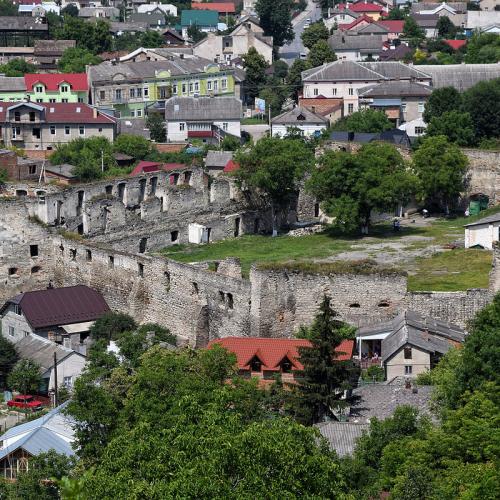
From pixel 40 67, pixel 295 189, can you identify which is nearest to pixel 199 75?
pixel 40 67

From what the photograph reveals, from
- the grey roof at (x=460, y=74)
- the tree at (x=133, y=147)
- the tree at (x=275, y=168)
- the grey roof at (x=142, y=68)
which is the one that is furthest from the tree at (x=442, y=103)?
the grey roof at (x=142, y=68)

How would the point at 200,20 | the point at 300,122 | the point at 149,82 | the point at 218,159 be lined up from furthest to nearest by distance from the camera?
1. the point at 200,20
2. the point at 149,82
3. the point at 300,122
4. the point at 218,159

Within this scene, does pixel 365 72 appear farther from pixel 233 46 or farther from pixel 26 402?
pixel 26 402

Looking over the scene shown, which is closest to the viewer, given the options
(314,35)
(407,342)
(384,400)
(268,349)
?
(384,400)

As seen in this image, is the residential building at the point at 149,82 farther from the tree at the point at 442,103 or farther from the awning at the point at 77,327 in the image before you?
the awning at the point at 77,327

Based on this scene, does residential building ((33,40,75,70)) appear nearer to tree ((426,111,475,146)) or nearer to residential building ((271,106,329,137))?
residential building ((271,106,329,137))

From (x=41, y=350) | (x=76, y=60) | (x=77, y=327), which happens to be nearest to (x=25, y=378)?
(x=41, y=350)
